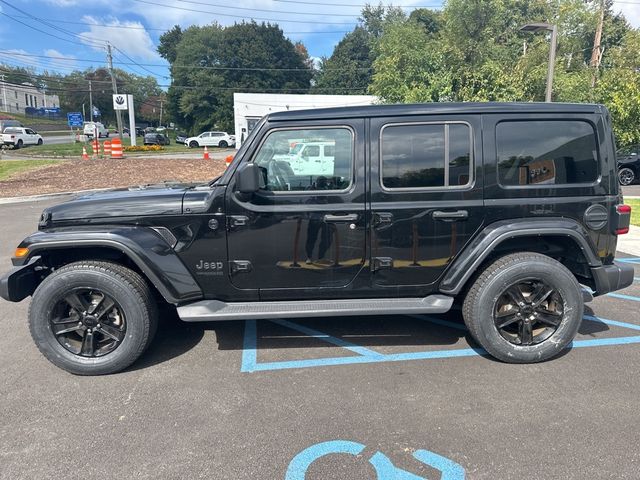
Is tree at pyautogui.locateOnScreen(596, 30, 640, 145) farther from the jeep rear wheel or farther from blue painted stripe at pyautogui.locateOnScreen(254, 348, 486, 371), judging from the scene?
blue painted stripe at pyautogui.locateOnScreen(254, 348, 486, 371)

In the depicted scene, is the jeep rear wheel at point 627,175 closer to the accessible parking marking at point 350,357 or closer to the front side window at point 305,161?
the accessible parking marking at point 350,357

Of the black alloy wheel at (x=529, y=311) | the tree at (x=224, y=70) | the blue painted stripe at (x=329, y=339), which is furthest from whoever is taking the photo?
the tree at (x=224, y=70)

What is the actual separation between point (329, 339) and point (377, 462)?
1.65 metres

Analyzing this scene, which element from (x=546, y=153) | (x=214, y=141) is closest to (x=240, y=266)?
(x=546, y=153)

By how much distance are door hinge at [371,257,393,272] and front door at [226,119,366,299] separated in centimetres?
10

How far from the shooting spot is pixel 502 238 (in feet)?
11.1

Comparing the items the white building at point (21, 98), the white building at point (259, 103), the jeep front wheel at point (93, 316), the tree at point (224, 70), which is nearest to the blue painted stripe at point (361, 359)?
the jeep front wheel at point (93, 316)

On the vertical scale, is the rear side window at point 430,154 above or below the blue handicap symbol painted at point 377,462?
above

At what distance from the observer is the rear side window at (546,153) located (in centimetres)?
349

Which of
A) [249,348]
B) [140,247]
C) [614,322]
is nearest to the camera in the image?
[140,247]

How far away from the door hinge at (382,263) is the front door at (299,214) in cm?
10

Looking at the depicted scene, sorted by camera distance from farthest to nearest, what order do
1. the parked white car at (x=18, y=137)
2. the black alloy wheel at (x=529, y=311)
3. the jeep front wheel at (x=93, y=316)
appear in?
the parked white car at (x=18, y=137) → the black alloy wheel at (x=529, y=311) → the jeep front wheel at (x=93, y=316)

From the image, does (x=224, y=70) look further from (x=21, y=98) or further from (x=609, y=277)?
(x=609, y=277)

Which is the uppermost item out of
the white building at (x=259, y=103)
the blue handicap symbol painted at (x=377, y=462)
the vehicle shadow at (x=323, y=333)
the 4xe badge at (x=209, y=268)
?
the white building at (x=259, y=103)
